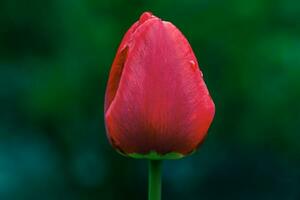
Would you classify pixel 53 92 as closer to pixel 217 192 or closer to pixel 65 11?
pixel 65 11

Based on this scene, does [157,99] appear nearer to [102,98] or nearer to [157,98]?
[157,98]

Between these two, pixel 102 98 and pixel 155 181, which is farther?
pixel 102 98

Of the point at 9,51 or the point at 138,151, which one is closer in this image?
the point at 138,151

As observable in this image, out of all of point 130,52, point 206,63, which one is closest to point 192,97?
point 130,52

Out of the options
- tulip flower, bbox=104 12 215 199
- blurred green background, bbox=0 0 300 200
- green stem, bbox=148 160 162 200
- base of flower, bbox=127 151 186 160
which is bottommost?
blurred green background, bbox=0 0 300 200

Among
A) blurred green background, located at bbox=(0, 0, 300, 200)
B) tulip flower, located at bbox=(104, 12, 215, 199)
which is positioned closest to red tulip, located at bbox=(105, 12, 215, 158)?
tulip flower, located at bbox=(104, 12, 215, 199)

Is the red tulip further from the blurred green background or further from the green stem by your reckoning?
the blurred green background

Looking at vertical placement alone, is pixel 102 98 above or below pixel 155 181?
below

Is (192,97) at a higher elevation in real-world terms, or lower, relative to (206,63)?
higher

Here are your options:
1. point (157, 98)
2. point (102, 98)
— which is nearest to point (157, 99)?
point (157, 98)
